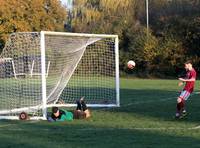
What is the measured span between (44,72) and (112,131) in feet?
13.9

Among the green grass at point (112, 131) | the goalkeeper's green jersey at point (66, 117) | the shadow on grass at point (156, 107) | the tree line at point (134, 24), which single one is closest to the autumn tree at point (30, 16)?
the tree line at point (134, 24)

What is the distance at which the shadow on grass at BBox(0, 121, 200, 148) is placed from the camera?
1162 cm

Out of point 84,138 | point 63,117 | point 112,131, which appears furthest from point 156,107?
point 84,138

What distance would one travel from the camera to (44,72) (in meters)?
17.2

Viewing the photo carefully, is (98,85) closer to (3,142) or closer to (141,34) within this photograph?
(3,142)

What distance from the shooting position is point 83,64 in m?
27.7

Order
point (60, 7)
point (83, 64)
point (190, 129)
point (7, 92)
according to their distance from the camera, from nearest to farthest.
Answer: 1. point (190, 129)
2. point (7, 92)
3. point (83, 64)
4. point (60, 7)

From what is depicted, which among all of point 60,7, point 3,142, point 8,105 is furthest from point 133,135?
point 60,7

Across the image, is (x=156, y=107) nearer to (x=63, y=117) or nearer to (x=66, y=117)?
(x=66, y=117)

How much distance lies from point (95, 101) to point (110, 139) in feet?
35.7

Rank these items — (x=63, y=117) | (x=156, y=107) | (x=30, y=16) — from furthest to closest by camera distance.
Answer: (x=30, y=16)
(x=156, y=107)
(x=63, y=117)

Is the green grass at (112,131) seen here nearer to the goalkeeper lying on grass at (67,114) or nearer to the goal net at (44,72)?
the goalkeeper lying on grass at (67,114)

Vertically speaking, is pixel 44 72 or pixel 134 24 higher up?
pixel 44 72

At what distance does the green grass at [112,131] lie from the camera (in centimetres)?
1180
